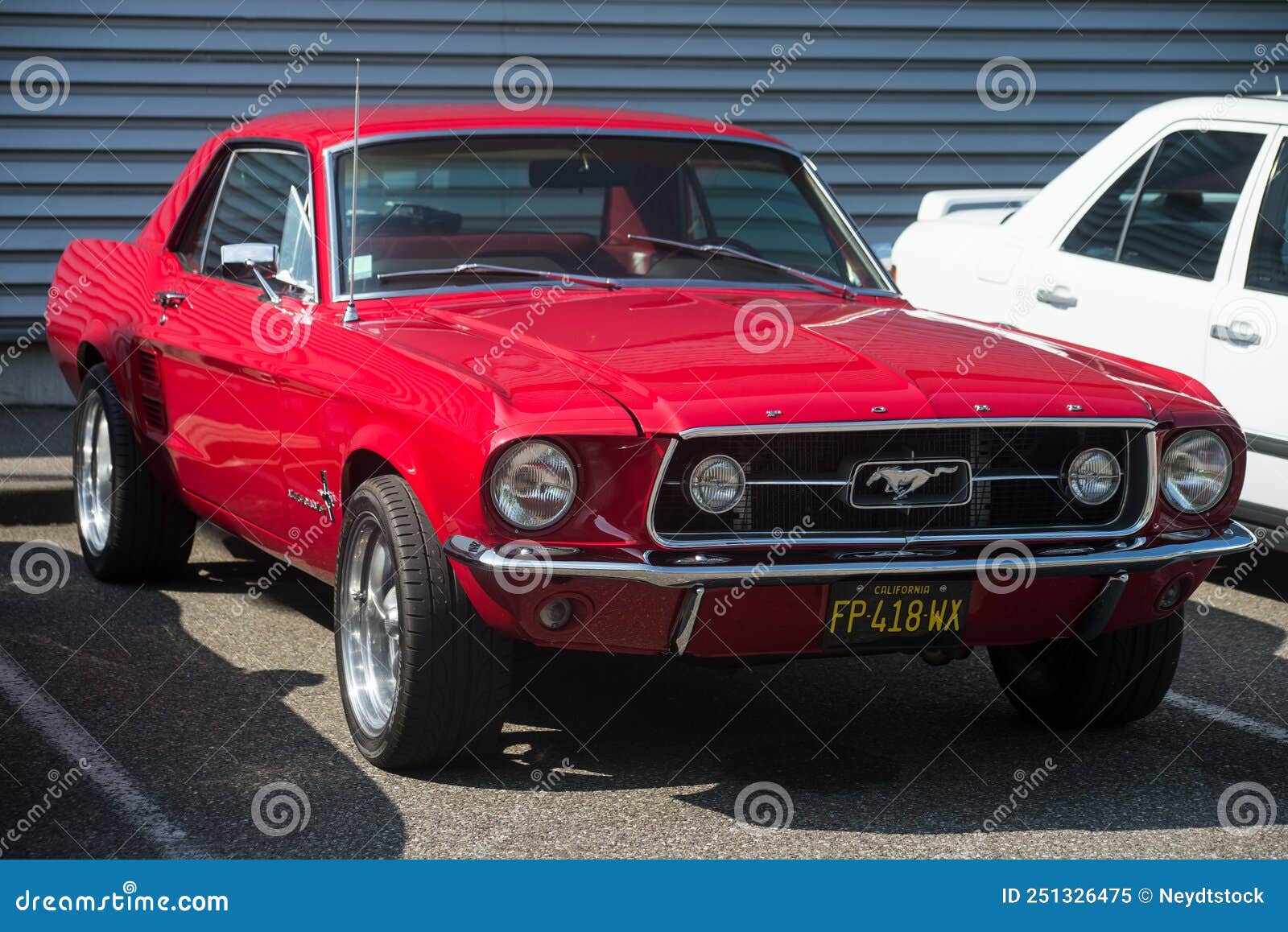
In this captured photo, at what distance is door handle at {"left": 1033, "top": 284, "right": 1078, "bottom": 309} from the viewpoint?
20.8 feet

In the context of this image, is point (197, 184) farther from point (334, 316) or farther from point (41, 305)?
point (41, 305)

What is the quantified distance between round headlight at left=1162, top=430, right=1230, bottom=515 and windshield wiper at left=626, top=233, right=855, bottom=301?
1.27 m

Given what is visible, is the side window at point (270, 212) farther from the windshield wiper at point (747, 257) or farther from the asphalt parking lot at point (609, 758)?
the asphalt parking lot at point (609, 758)

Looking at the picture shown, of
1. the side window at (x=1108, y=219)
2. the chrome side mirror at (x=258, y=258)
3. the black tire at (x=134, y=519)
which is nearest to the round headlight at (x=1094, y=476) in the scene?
the chrome side mirror at (x=258, y=258)

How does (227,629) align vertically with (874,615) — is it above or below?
below

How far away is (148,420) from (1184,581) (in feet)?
11.2

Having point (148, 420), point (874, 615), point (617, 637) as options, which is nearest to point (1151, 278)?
point (874, 615)

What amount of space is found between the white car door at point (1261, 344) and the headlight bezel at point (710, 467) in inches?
101

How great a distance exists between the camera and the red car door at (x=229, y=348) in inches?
192

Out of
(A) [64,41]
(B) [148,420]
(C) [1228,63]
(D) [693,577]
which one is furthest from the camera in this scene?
(C) [1228,63]

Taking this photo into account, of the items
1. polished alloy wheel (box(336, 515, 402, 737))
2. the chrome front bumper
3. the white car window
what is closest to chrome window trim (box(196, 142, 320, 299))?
polished alloy wheel (box(336, 515, 402, 737))

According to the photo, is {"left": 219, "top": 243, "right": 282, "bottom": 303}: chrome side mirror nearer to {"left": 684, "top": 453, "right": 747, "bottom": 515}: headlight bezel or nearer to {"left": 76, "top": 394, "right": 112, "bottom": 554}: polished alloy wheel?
{"left": 76, "top": 394, "right": 112, "bottom": 554}: polished alloy wheel

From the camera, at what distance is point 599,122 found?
534cm

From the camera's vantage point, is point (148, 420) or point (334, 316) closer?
point (334, 316)
